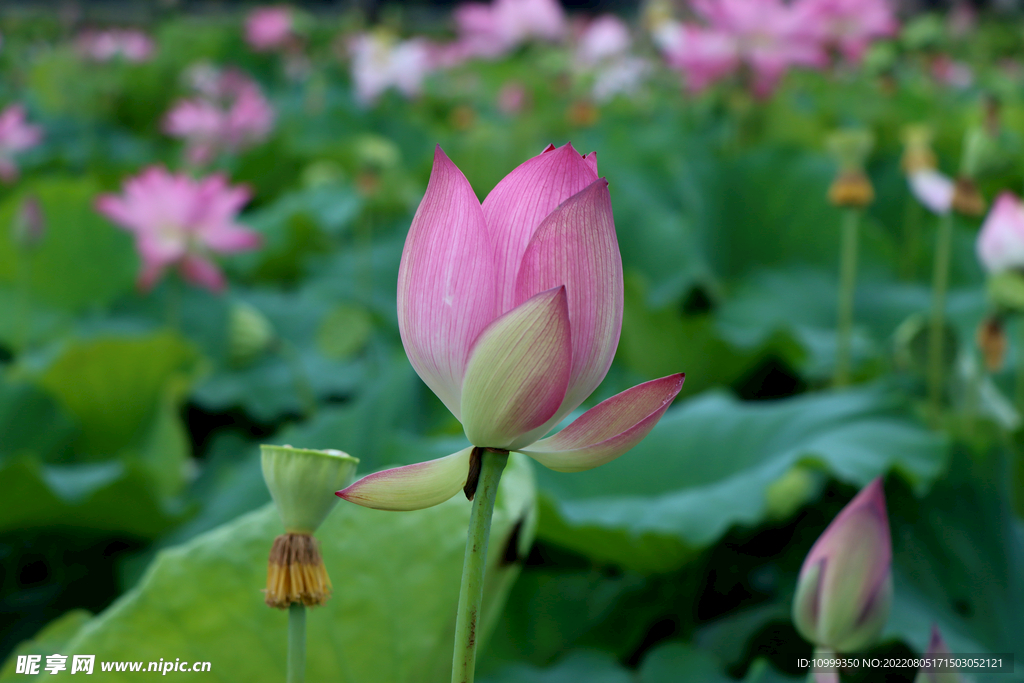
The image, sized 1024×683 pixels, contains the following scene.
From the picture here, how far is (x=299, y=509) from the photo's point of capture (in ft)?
1.01

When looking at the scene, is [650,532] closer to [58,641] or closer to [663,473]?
[663,473]

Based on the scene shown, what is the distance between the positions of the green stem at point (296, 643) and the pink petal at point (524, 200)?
0.13 meters

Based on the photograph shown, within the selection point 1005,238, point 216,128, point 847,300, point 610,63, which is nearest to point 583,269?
point 1005,238

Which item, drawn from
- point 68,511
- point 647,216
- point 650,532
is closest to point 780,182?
point 647,216

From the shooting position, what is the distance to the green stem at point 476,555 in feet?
0.87

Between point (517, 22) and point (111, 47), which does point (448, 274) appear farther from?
point (111, 47)

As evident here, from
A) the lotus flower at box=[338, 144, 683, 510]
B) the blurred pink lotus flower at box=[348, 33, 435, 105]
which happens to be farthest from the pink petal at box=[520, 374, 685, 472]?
the blurred pink lotus flower at box=[348, 33, 435, 105]

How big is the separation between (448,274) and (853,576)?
0.76 feet

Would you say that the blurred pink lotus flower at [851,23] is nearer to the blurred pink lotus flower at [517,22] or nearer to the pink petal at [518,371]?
the blurred pink lotus flower at [517,22]

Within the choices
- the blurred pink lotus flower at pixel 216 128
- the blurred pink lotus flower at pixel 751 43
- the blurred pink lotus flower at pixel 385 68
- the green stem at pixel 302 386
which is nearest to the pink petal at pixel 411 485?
the green stem at pixel 302 386

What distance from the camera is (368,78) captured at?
2.20 metres

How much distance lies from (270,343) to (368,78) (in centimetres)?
115

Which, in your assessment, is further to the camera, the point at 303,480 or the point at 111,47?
the point at 111,47

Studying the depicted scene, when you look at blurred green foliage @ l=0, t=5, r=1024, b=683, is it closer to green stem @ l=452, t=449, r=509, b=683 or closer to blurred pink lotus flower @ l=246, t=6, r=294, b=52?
A: green stem @ l=452, t=449, r=509, b=683
